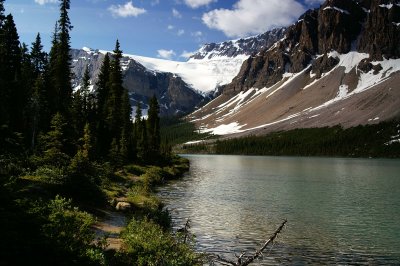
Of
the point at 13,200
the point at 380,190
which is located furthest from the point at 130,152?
the point at 13,200

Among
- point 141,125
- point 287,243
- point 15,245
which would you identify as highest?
point 141,125

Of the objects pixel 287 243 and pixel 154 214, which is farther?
pixel 154 214

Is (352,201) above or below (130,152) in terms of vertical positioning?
below

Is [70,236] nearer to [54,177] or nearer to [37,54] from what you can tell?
[54,177]

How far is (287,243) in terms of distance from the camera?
3075 cm

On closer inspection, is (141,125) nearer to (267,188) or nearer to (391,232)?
(267,188)

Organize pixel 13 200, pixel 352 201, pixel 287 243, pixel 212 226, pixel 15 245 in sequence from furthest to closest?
pixel 352 201 < pixel 212 226 < pixel 287 243 < pixel 13 200 < pixel 15 245

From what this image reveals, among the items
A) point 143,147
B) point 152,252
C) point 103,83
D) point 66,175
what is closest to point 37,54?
point 103,83

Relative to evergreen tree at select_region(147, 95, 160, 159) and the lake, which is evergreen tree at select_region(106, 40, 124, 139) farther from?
the lake

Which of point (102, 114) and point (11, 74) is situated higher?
point (11, 74)

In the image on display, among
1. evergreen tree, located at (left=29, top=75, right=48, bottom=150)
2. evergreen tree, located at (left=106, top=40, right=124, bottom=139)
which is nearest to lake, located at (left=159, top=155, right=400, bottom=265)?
evergreen tree, located at (left=29, top=75, right=48, bottom=150)

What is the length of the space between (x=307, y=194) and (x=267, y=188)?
353 inches

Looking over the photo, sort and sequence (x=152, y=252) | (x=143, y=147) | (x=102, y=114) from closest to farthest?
(x=152, y=252) < (x=102, y=114) < (x=143, y=147)

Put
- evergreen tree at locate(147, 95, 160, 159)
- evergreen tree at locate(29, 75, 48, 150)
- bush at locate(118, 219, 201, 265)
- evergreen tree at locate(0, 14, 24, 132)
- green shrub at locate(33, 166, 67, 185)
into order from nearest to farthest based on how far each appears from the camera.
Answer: bush at locate(118, 219, 201, 265)
green shrub at locate(33, 166, 67, 185)
evergreen tree at locate(29, 75, 48, 150)
evergreen tree at locate(0, 14, 24, 132)
evergreen tree at locate(147, 95, 160, 159)
